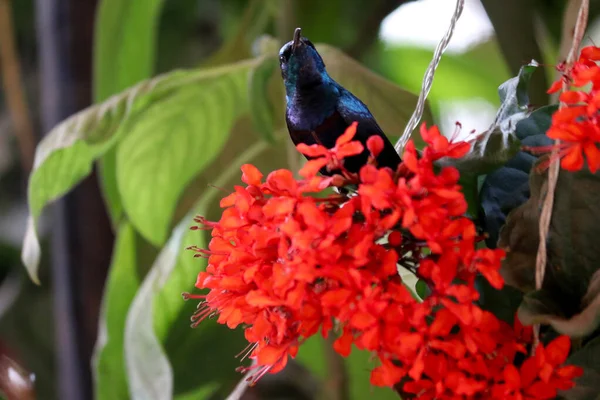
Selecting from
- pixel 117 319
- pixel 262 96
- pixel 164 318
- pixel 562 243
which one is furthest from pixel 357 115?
pixel 117 319

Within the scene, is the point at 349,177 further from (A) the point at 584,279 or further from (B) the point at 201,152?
(B) the point at 201,152

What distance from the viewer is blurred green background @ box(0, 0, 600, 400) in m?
0.60

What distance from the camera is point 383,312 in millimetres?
289

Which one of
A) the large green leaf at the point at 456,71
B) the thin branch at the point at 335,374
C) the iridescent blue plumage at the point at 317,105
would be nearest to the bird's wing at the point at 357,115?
the iridescent blue plumage at the point at 317,105

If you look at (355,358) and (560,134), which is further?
(355,358)

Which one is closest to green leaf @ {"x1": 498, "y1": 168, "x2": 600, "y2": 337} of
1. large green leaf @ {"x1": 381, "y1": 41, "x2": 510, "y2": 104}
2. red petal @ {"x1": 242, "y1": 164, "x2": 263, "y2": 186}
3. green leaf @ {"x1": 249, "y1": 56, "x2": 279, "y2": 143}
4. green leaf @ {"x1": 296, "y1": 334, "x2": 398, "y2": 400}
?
red petal @ {"x1": 242, "y1": 164, "x2": 263, "y2": 186}

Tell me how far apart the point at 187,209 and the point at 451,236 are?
561mm

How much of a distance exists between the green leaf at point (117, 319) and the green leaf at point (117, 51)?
0.04m

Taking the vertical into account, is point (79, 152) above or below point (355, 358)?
above

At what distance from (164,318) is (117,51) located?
0.34 m

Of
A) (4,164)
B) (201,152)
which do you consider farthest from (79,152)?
(4,164)

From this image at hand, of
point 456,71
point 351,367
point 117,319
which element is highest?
point 456,71

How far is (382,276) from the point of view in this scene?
11.6 inches

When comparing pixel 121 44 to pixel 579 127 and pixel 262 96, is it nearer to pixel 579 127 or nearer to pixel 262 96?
pixel 262 96
